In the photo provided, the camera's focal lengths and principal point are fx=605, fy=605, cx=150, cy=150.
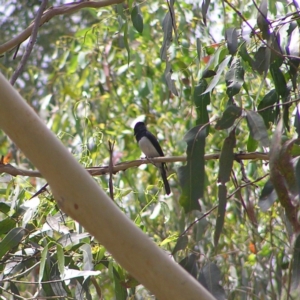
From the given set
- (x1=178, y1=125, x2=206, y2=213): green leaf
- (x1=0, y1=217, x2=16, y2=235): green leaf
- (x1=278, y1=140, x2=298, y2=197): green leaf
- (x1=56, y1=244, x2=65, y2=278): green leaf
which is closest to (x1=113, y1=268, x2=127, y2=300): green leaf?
(x1=56, y1=244, x2=65, y2=278): green leaf

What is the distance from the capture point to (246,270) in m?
4.36

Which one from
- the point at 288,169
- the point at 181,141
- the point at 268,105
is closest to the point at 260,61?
the point at 268,105

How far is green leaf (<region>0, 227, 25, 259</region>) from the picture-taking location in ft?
7.76

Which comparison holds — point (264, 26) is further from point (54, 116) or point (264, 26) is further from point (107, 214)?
point (54, 116)

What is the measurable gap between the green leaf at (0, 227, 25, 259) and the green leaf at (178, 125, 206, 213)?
0.82 meters

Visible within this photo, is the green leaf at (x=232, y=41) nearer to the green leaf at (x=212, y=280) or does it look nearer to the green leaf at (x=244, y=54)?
the green leaf at (x=244, y=54)

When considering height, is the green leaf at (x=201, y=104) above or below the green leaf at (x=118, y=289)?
above

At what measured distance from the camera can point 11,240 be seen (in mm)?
2377

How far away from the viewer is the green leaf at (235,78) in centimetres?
227

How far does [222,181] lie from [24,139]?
31.0 inches

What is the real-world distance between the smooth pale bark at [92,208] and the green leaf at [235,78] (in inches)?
44.0

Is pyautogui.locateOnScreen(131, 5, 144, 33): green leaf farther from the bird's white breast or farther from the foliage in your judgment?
the bird's white breast

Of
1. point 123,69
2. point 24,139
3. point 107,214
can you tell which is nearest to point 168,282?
point 107,214

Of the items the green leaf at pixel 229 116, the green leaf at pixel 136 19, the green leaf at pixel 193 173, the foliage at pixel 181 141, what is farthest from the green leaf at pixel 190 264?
the green leaf at pixel 136 19
